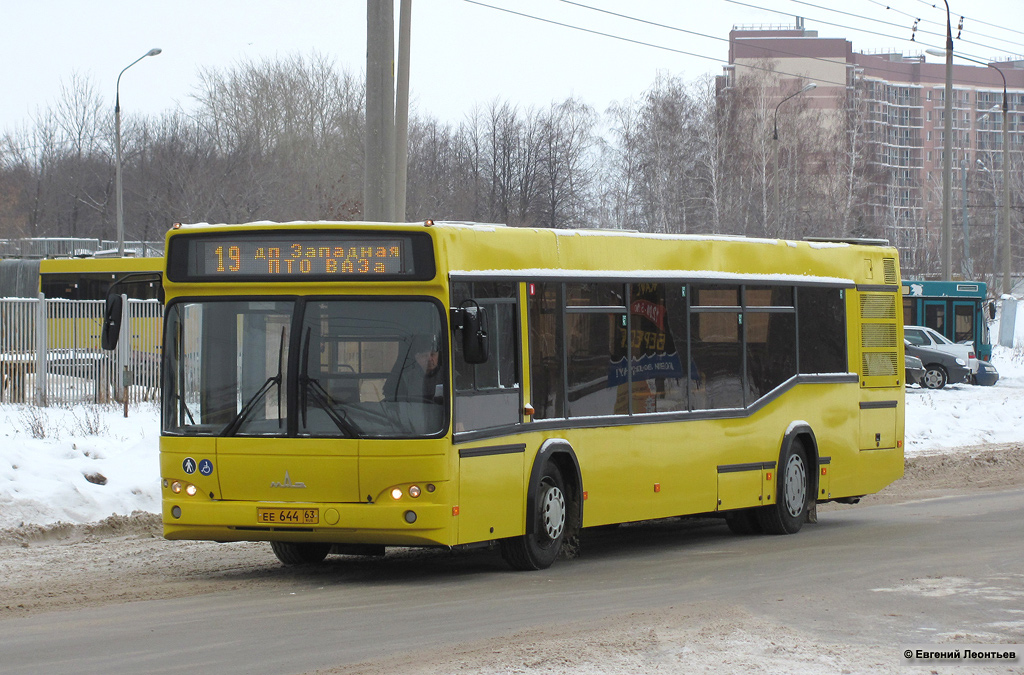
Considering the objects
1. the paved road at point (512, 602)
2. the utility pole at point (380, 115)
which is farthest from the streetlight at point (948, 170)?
the paved road at point (512, 602)

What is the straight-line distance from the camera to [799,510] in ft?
45.7

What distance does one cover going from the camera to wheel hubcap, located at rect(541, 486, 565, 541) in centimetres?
1066

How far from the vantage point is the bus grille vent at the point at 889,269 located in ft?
51.2

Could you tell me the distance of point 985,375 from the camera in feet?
126

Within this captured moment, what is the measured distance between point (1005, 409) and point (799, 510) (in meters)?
13.7

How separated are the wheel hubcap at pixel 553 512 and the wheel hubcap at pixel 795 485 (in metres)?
3.56

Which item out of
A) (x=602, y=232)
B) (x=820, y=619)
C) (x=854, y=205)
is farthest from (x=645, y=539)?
(x=854, y=205)

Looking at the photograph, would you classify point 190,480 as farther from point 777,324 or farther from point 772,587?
point 777,324

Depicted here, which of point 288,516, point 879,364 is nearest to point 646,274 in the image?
point 288,516

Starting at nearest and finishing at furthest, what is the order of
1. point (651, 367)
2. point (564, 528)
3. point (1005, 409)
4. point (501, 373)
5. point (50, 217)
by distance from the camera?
1. point (501, 373)
2. point (564, 528)
3. point (651, 367)
4. point (1005, 409)
5. point (50, 217)

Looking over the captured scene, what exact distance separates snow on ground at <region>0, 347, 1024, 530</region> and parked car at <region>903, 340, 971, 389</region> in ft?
44.6

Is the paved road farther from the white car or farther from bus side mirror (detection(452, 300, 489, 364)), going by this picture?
the white car

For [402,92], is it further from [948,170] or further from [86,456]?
[948,170]

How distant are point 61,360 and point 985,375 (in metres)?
25.4
